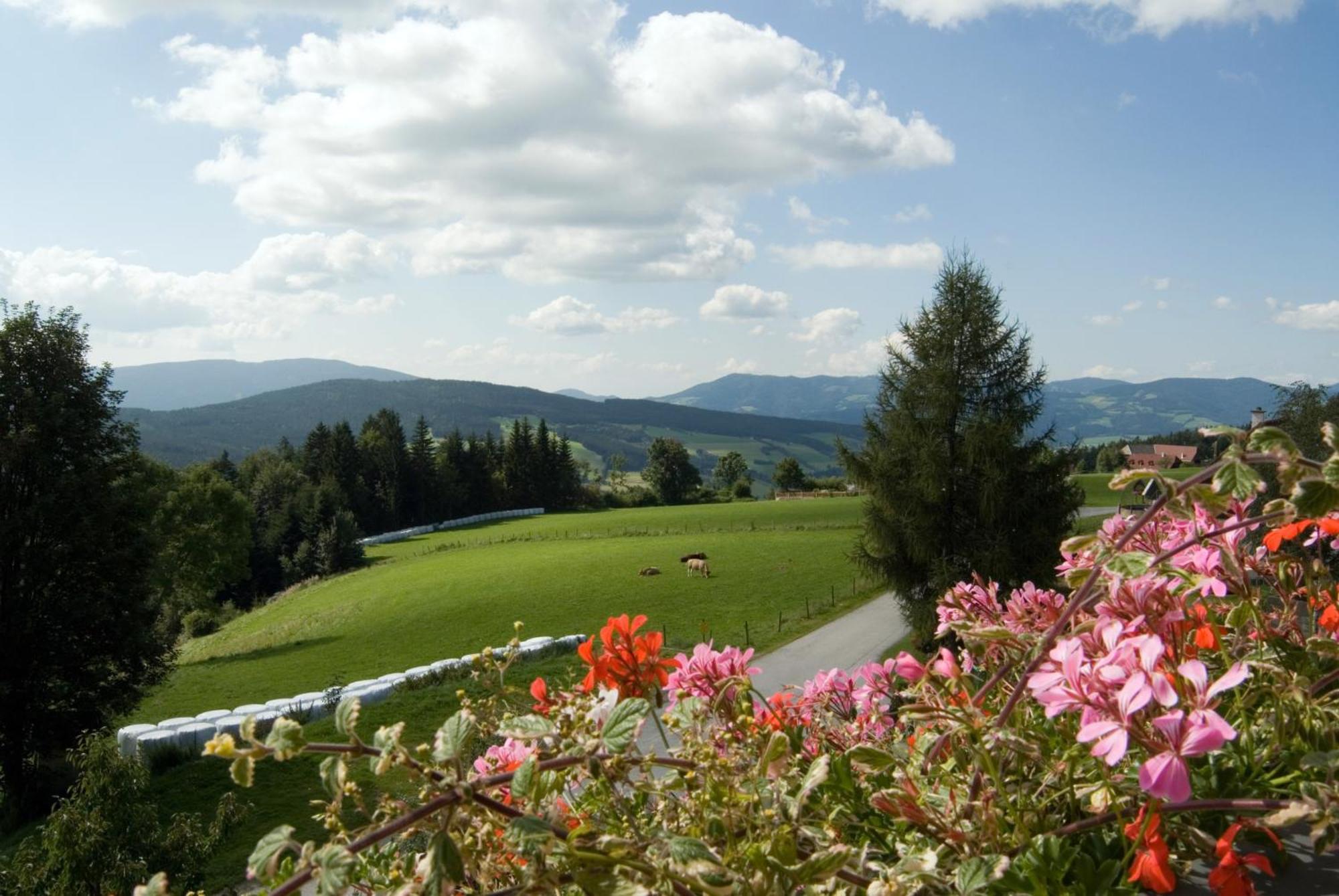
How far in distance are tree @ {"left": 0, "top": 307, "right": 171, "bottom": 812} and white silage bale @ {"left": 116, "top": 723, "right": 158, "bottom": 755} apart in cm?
183

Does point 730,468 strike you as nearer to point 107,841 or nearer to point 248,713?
point 248,713

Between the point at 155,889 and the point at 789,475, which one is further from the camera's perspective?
the point at 789,475

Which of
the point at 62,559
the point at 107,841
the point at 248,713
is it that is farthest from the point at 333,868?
the point at 62,559

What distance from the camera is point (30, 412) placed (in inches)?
769

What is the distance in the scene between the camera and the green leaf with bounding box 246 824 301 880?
2.64 ft

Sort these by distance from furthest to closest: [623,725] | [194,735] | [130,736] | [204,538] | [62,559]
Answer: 1. [204,538]
2. [62,559]
3. [130,736]
4. [194,735]
5. [623,725]

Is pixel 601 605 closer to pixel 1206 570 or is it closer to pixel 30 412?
pixel 30 412

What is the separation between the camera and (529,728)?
99 cm

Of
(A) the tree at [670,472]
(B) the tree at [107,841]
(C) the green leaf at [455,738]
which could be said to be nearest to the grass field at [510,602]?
(B) the tree at [107,841]

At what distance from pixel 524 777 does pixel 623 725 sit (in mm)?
138

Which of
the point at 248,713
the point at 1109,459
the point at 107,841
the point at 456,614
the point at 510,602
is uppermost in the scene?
the point at 107,841

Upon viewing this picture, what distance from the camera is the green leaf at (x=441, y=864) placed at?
75cm

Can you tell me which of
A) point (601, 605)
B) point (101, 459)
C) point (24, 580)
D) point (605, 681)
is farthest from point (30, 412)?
point (605, 681)

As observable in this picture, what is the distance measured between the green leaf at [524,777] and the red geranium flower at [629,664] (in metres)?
0.67
